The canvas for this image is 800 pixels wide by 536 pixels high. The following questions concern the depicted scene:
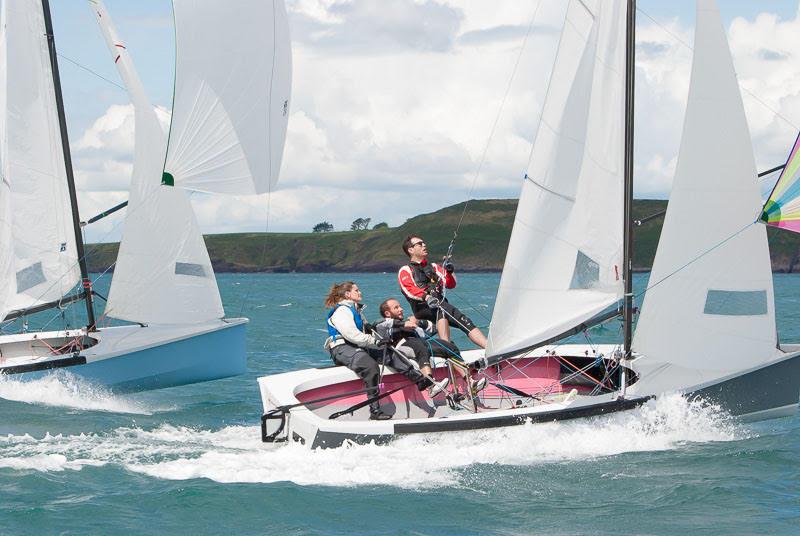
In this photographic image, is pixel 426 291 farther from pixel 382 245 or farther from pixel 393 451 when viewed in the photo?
pixel 382 245

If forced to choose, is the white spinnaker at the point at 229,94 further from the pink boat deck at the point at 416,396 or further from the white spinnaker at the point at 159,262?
the white spinnaker at the point at 159,262

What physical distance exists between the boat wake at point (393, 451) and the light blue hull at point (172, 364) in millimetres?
3663

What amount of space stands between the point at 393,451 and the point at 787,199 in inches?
183

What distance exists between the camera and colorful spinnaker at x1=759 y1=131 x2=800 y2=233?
10.9 metres

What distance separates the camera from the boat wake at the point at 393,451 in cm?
1045

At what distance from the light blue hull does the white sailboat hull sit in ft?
13.6

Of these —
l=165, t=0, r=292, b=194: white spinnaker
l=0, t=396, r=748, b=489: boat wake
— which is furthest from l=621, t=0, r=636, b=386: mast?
l=165, t=0, r=292, b=194: white spinnaker

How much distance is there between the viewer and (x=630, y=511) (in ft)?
31.3

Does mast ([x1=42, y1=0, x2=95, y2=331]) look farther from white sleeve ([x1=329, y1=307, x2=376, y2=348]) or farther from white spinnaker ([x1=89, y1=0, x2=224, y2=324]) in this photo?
white sleeve ([x1=329, y1=307, x2=376, y2=348])

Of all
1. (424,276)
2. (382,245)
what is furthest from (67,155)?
(382,245)

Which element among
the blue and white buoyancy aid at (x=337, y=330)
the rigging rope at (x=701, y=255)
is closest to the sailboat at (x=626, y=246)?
the rigging rope at (x=701, y=255)

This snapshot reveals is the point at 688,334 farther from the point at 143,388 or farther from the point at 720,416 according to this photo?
the point at 143,388

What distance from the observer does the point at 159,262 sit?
16672 mm

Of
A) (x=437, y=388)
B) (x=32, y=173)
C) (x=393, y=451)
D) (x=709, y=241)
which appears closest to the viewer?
(x=393, y=451)
